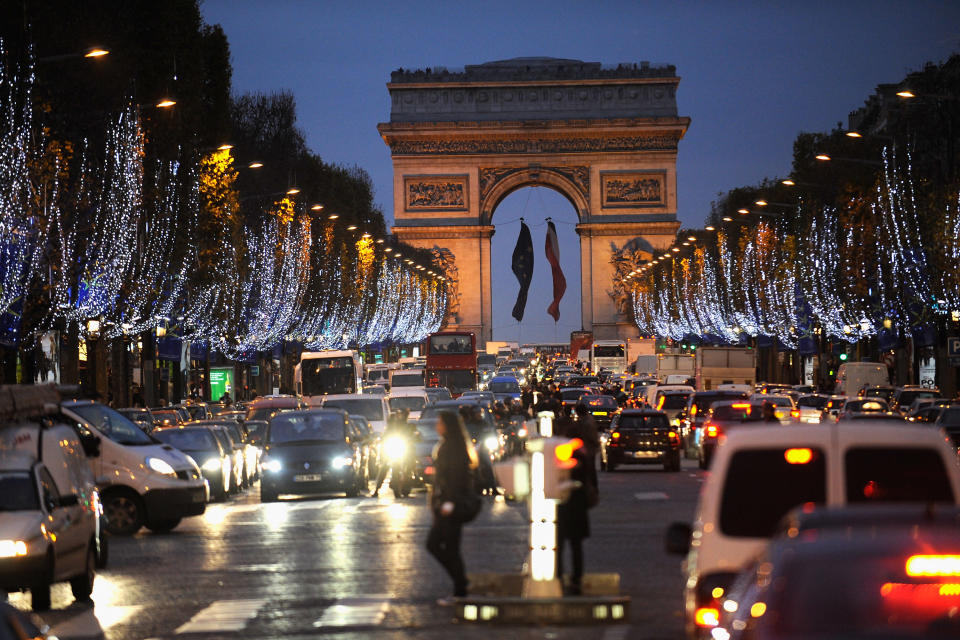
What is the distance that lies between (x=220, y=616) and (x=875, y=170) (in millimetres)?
51077

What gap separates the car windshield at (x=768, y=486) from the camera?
8.96 meters

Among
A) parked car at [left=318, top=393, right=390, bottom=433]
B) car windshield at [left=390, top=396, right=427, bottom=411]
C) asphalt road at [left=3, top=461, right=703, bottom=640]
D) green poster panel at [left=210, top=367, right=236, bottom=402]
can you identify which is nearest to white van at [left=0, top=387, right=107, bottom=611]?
asphalt road at [left=3, top=461, right=703, bottom=640]

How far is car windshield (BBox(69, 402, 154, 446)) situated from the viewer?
77.2ft

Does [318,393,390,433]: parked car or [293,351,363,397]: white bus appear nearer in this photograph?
[318,393,390,433]: parked car

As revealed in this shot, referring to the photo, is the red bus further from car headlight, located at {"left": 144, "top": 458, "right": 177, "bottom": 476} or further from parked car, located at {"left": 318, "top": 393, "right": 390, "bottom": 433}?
car headlight, located at {"left": 144, "top": 458, "right": 177, "bottom": 476}

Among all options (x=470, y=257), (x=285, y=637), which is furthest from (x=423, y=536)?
(x=470, y=257)

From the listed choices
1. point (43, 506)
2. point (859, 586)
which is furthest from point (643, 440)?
point (859, 586)

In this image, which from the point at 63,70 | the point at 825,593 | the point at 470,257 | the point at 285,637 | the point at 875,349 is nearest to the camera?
the point at 825,593

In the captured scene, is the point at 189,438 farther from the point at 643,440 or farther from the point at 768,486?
the point at 768,486

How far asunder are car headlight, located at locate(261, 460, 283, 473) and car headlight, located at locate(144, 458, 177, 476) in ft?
23.6

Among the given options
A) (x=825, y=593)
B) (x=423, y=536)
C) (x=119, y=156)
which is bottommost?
(x=423, y=536)

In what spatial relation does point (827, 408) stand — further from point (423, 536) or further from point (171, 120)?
point (423, 536)

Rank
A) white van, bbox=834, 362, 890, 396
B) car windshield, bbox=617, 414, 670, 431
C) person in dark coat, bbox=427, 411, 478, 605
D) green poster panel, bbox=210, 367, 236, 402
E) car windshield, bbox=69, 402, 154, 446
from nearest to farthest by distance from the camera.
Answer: person in dark coat, bbox=427, 411, 478, 605 < car windshield, bbox=69, 402, 154, 446 < car windshield, bbox=617, 414, 670, 431 < white van, bbox=834, 362, 890, 396 < green poster panel, bbox=210, 367, 236, 402

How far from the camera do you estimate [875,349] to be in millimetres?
76688
